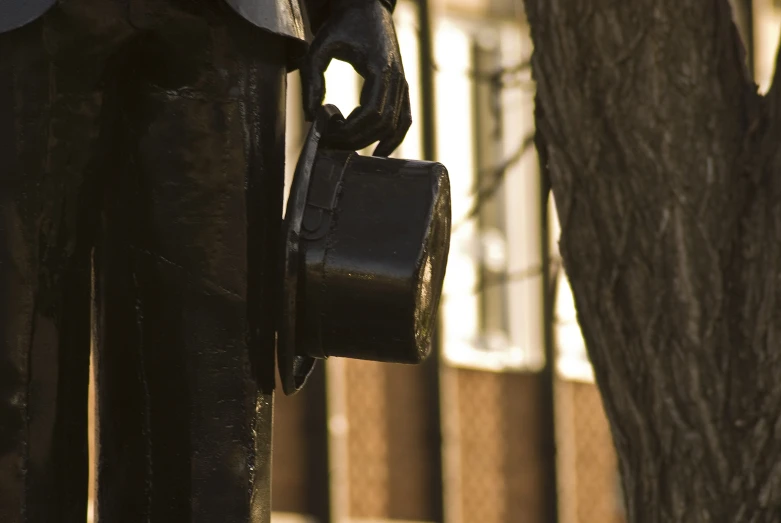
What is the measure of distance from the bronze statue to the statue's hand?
0.03 metres

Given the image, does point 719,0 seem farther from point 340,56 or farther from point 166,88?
point 166,88

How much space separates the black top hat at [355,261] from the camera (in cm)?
284

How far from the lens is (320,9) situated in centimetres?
312

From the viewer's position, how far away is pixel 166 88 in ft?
9.18

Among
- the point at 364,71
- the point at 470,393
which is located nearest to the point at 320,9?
the point at 364,71

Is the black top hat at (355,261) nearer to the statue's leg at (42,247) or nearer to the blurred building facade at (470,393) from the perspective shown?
the statue's leg at (42,247)

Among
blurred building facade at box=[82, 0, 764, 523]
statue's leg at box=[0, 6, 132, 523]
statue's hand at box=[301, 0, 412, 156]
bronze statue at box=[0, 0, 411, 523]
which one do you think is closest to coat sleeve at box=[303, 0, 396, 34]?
statue's hand at box=[301, 0, 412, 156]

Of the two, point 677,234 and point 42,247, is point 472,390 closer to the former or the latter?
point 677,234

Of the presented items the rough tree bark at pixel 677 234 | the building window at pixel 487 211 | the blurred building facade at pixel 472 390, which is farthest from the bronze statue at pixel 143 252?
the building window at pixel 487 211

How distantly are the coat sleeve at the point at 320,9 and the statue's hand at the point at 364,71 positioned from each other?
0.14 feet

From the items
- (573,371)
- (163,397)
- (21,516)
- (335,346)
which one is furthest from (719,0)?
(573,371)

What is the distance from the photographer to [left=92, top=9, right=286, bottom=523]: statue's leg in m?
2.80

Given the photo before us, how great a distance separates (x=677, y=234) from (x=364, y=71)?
0.76m

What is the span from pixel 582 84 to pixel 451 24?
8.63 metres
